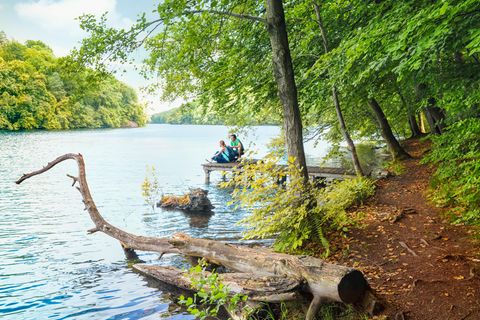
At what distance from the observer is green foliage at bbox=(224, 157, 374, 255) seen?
604 cm

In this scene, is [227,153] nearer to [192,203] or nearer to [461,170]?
[192,203]

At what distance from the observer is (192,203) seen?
1441cm

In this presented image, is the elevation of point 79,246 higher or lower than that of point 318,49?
lower

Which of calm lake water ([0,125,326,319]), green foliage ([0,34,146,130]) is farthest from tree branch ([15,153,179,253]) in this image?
green foliage ([0,34,146,130])

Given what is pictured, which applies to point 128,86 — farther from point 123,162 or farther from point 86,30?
point 86,30

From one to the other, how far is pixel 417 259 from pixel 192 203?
10246 mm

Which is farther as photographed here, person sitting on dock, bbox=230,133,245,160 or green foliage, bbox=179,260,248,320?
person sitting on dock, bbox=230,133,245,160

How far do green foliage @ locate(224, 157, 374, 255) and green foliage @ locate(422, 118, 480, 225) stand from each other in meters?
1.96

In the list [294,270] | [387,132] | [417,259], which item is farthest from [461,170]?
[387,132]

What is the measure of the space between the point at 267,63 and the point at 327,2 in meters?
2.26

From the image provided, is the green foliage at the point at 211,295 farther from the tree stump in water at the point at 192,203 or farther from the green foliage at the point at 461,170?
the tree stump in water at the point at 192,203

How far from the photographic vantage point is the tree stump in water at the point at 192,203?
1431 cm

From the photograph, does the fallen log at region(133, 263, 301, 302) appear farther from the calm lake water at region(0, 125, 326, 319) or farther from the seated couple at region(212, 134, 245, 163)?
the seated couple at region(212, 134, 245, 163)

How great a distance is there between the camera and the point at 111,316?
6066 mm
